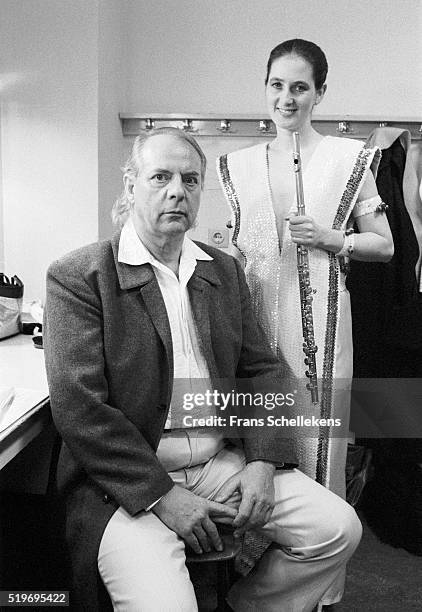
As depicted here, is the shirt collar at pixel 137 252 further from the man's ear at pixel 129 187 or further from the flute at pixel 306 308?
the flute at pixel 306 308

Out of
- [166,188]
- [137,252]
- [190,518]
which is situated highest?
[166,188]

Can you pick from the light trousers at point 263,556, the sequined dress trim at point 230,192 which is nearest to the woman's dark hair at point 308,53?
the sequined dress trim at point 230,192

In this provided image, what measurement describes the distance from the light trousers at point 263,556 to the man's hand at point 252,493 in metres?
0.02

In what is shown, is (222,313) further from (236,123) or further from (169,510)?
(236,123)

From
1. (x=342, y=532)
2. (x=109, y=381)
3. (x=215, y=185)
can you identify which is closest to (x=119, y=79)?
(x=215, y=185)

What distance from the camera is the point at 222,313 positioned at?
1383 mm

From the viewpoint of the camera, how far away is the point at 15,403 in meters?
1.22

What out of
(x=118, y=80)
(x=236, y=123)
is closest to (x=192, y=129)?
(x=236, y=123)

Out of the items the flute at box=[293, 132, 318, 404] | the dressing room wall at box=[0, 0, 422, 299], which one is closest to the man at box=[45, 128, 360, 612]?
the flute at box=[293, 132, 318, 404]

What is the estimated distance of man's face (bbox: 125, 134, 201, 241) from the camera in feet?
4.29

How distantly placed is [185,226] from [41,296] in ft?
4.09

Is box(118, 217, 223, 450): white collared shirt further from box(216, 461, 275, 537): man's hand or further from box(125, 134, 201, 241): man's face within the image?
box(216, 461, 275, 537): man's hand

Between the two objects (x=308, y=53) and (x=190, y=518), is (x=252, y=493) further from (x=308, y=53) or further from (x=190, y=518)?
(x=308, y=53)

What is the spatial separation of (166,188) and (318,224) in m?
0.37
